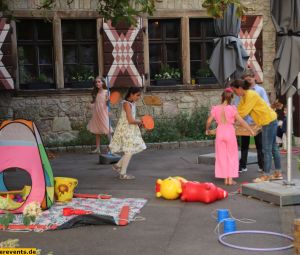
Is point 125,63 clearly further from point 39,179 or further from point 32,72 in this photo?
point 39,179

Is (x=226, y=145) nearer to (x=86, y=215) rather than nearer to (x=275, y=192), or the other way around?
(x=275, y=192)

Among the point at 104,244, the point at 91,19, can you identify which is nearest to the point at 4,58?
the point at 91,19

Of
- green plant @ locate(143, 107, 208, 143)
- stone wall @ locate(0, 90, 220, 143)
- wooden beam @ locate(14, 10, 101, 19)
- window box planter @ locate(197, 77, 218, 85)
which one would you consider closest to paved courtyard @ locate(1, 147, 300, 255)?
green plant @ locate(143, 107, 208, 143)

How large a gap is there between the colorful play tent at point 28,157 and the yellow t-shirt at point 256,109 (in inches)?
118

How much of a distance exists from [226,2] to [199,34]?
7715 millimetres

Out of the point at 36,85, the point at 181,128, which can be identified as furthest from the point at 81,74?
the point at 181,128

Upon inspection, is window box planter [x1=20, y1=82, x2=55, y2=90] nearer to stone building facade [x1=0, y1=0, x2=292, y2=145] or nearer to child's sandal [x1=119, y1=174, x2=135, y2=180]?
stone building facade [x1=0, y1=0, x2=292, y2=145]

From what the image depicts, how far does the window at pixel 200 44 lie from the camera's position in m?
14.5

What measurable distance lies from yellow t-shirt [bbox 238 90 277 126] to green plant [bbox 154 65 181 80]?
6.19 m

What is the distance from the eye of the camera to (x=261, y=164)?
29.3ft

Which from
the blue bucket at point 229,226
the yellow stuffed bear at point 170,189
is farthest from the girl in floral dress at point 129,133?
the blue bucket at point 229,226

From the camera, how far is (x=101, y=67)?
1398cm

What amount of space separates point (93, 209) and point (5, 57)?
7.74m

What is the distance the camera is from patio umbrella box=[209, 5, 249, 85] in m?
9.38
